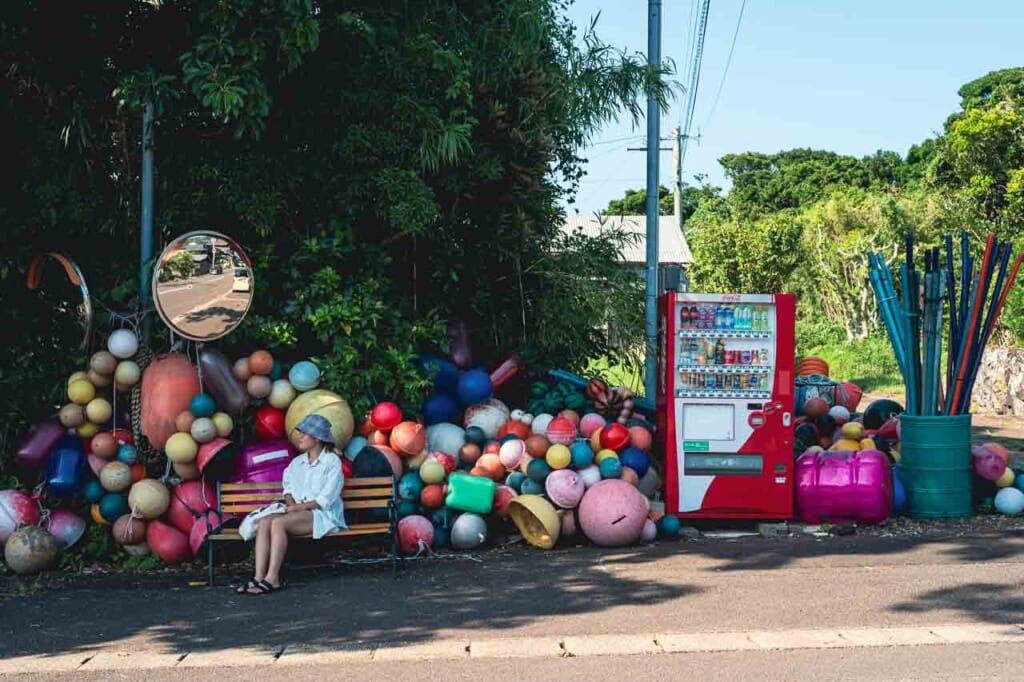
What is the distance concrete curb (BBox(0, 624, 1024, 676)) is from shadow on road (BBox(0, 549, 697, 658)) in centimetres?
19

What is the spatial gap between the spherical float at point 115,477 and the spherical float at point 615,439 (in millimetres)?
4110

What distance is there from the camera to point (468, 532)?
8.92 metres

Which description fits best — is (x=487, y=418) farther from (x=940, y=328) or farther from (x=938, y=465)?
(x=940, y=328)

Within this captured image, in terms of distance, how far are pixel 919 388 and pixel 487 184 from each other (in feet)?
15.5

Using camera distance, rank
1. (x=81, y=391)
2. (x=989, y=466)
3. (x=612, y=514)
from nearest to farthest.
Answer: (x=612, y=514)
(x=81, y=391)
(x=989, y=466)

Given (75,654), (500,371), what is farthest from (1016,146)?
(75,654)

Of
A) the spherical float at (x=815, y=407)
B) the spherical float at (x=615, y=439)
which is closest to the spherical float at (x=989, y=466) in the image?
the spherical float at (x=815, y=407)

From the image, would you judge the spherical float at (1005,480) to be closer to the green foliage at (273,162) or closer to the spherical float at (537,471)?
the spherical float at (537,471)

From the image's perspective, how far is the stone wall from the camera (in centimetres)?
1816

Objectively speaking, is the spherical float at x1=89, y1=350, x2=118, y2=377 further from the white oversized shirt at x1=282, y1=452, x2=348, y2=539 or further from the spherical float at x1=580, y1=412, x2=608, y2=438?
the spherical float at x1=580, y1=412, x2=608, y2=438

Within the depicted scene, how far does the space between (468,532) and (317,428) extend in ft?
5.44

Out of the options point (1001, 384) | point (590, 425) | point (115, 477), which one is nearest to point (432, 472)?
point (590, 425)

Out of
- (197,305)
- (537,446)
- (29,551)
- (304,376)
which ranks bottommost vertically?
(29,551)

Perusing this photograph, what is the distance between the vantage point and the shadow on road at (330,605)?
660 centimetres
